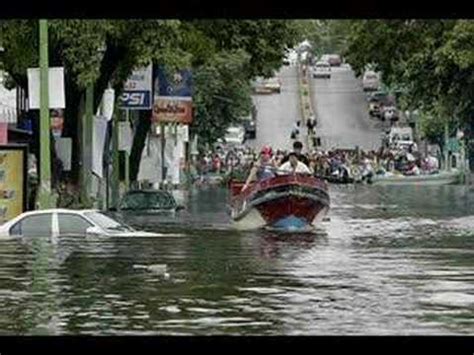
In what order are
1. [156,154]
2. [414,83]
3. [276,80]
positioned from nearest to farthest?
[414,83], [156,154], [276,80]

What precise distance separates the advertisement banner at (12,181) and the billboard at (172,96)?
13.6 meters

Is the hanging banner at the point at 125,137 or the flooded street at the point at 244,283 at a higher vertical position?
the hanging banner at the point at 125,137

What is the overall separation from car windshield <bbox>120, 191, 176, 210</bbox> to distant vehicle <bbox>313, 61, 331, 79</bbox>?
9262 centimetres

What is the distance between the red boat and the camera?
1639 inches

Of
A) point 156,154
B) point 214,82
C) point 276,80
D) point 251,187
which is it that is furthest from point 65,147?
point 276,80

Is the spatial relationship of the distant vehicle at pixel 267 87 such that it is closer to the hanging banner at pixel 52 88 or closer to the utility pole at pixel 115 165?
the utility pole at pixel 115 165

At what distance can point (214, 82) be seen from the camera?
8831cm

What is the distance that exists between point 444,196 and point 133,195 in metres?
24.3

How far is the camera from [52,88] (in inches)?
1475

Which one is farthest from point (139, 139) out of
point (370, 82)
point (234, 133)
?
point (370, 82)

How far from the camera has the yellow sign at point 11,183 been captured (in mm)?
39594

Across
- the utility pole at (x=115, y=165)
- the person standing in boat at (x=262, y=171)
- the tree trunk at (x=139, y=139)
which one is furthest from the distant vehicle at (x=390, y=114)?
the person standing in boat at (x=262, y=171)

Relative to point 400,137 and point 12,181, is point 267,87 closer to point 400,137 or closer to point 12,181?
point 400,137
